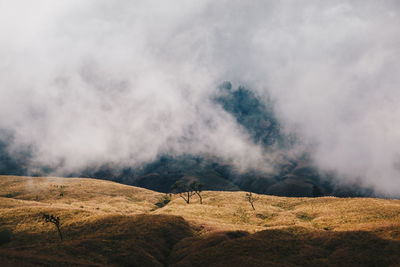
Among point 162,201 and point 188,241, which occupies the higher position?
point 162,201

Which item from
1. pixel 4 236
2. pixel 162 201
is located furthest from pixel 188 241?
pixel 162 201

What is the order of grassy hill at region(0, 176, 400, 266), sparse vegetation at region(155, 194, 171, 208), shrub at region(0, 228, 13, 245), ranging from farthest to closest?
sparse vegetation at region(155, 194, 171, 208) → shrub at region(0, 228, 13, 245) → grassy hill at region(0, 176, 400, 266)

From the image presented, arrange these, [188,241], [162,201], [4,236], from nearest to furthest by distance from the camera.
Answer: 1. [188,241]
2. [4,236]
3. [162,201]

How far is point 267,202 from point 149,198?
2656 inches

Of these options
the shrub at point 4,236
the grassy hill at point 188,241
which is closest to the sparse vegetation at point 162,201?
the grassy hill at point 188,241

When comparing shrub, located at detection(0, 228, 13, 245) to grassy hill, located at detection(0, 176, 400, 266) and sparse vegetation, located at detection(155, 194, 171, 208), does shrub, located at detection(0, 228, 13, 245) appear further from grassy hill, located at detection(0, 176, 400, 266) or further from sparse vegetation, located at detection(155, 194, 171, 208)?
sparse vegetation, located at detection(155, 194, 171, 208)

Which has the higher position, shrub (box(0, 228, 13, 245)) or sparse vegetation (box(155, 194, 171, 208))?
sparse vegetation (box(155, 194, 171, 208))

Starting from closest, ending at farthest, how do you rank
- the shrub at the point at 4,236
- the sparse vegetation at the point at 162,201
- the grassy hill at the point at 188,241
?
the grassy hill at the point at 188,241 → the shrub at the point at 4,236 → the sparse vegetation at the point at 162,201

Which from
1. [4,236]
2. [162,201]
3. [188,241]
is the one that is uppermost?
[162,201]

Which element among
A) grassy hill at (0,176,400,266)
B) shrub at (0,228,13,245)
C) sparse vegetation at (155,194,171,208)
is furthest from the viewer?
sparse vegetation at (155,194,171,208)

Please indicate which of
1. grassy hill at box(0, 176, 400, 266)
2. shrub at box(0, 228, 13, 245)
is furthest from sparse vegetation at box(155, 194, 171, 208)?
shrub at box(0, 228, 13, 245)

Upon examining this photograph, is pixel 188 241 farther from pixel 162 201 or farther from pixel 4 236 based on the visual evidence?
pixel 162 201

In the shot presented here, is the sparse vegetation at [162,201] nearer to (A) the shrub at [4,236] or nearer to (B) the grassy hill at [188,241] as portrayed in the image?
(B) the grassy hill at [188,241]

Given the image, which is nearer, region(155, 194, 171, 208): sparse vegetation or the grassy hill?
the grassy hill
